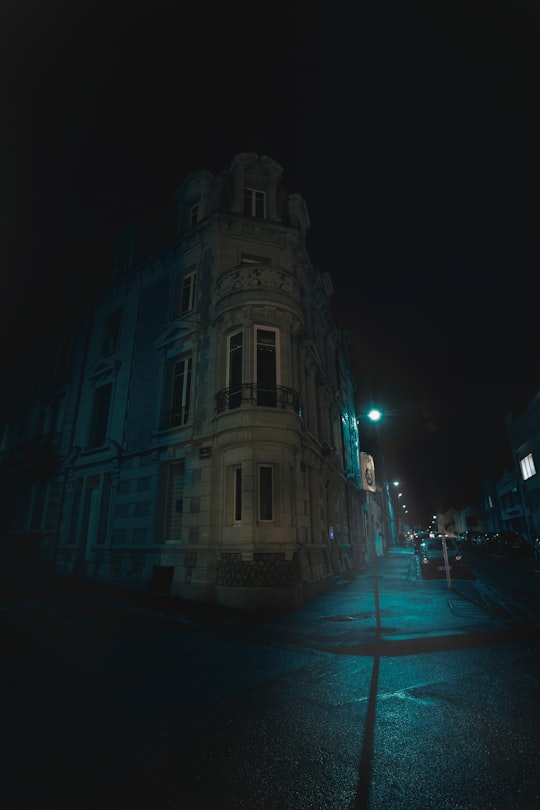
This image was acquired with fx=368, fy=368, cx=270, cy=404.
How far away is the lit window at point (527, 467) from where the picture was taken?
153 feet

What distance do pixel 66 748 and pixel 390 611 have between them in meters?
9.15

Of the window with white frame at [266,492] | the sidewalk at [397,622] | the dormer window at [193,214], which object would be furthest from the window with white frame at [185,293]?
the sidewalk at [397,622]

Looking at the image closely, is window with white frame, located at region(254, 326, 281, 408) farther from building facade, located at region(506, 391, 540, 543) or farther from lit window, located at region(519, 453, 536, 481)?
lit window, located at region(519, 453, 536, 481)

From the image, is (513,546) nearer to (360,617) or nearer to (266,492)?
(360,617)

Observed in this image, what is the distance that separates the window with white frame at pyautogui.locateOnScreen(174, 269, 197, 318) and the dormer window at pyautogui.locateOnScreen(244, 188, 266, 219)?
4.37 meters

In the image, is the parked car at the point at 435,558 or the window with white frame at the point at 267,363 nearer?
the window with white frame at the point at 267,363

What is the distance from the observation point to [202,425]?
1451 cm

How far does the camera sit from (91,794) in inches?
117

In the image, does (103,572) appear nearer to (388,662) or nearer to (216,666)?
(216,666)

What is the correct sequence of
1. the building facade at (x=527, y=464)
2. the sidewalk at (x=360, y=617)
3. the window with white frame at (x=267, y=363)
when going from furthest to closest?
the building facade at (x=527, y=464), the window with white frame at (x=267, y=363), the sidewalk at (x=360, y=617)

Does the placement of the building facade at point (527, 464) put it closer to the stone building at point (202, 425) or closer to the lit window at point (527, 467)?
the lit window at point (527, 467)

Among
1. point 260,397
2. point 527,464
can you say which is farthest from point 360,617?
point 527,464

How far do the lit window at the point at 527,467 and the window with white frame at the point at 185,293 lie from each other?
47966mm

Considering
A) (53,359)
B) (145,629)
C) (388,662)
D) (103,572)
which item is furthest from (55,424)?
(388,662)
